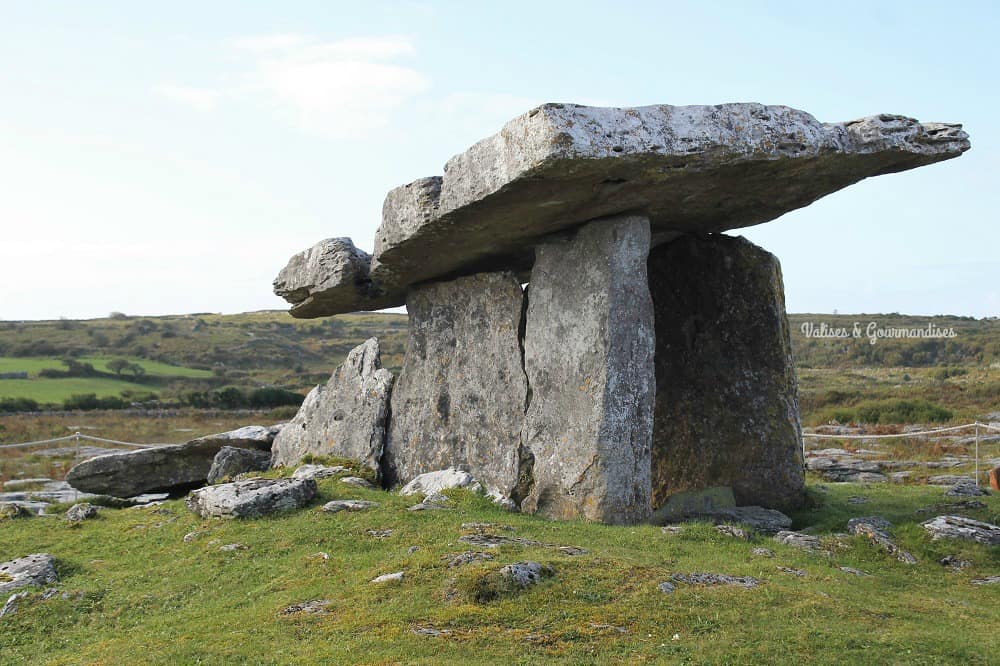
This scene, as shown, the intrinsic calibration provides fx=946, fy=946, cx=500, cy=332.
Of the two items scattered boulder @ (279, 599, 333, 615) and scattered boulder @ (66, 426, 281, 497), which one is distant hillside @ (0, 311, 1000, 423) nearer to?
scattered boulder @ (66, 426, 281, 497)

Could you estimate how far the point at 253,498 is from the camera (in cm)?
1135

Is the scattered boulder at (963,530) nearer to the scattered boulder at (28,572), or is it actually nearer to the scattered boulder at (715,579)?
the scattered boulder at (715,579)

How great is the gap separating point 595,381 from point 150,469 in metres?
8.45

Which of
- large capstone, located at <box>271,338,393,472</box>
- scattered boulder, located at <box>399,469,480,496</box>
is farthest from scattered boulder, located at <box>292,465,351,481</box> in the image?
scattered boulder, located at <box>399,469,480,496</box>

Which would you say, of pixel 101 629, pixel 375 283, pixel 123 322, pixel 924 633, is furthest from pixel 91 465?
pixel 123 322

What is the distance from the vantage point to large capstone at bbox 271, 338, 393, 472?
1466 centimetres

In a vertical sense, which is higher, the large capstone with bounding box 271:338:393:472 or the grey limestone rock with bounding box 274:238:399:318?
the grey limestone rock with bounding box 274:238:399:318

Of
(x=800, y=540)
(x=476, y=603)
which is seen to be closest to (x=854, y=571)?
(x=800, y=540)

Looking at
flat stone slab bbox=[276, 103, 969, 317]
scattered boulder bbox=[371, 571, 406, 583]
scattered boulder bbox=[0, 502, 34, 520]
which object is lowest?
scattered boulder bbox=[0, 502, 34, 520]

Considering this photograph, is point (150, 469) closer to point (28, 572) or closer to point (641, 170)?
point (28, 572)

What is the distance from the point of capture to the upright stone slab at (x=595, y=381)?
1107 cm

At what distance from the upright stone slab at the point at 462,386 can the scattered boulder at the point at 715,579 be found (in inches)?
168

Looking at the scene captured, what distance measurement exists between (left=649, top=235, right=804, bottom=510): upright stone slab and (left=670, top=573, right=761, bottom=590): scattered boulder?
16.3 ft

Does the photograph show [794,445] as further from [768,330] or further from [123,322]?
[123,322]
